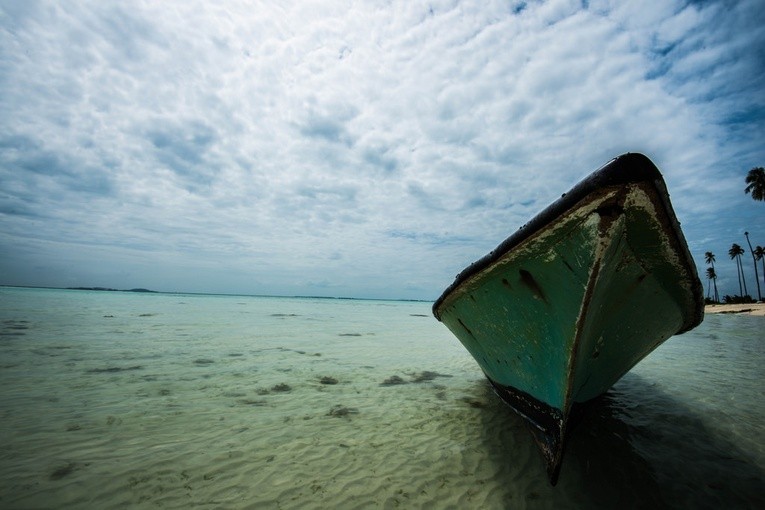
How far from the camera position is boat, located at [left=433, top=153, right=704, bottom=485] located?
211 centimetres

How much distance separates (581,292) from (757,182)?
63.9 m

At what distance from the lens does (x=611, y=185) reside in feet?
6.54

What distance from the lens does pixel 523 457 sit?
3617 mm

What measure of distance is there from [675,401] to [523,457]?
3961mm

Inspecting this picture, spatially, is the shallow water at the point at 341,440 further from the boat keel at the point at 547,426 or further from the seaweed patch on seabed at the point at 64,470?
the boat keel at the point at 547,426

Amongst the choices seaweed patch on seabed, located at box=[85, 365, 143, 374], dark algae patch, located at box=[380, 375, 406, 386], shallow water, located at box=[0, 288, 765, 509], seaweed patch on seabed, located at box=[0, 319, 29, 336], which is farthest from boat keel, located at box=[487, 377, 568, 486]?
seaweed patch on seabed, located at box=[0, 319, 29, 336]

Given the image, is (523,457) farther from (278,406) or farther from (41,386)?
(41,386)

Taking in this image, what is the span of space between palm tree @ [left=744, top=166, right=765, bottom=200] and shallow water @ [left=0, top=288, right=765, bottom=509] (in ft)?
179

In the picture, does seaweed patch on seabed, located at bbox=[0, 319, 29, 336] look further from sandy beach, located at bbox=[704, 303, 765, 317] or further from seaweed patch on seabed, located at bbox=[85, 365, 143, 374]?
sandy beach, located at bbox=[704, 303, 765, 317]

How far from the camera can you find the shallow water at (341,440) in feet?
9.64

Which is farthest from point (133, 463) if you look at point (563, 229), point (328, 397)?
point (563, 229)

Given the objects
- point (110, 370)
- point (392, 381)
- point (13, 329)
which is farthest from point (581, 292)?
point (13, 329)

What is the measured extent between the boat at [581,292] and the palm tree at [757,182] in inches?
2378

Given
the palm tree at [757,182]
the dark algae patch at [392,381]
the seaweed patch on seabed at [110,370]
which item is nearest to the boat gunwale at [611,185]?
the dark algae patch at [392,381]
